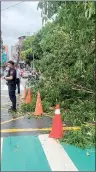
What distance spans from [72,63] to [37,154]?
7599 mm

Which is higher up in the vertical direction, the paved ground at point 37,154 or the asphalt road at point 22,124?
the asphalt road at point 22,124

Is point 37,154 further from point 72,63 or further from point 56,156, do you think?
point 72,63

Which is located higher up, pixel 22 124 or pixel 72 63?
pixel 72 63

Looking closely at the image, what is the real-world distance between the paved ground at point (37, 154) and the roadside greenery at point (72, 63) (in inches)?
22.5

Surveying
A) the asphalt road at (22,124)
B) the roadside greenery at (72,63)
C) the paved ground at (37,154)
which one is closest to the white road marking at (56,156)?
the paved ground at (37,154)

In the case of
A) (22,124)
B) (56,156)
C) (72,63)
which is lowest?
(56,156)

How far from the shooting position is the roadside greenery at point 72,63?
9164mm

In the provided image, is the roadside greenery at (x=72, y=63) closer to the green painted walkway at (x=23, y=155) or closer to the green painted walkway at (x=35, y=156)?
the green painted walkway at (x=35, y=156)

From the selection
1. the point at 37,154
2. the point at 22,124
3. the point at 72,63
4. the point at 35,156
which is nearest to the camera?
the point at 35,156

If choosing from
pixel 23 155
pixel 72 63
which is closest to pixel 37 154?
pixel 23 155

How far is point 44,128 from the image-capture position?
10.2 m

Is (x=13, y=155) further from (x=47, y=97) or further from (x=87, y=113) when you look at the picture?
(x=47, y=97)

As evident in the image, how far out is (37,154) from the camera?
736cm

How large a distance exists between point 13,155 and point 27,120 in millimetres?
4508
